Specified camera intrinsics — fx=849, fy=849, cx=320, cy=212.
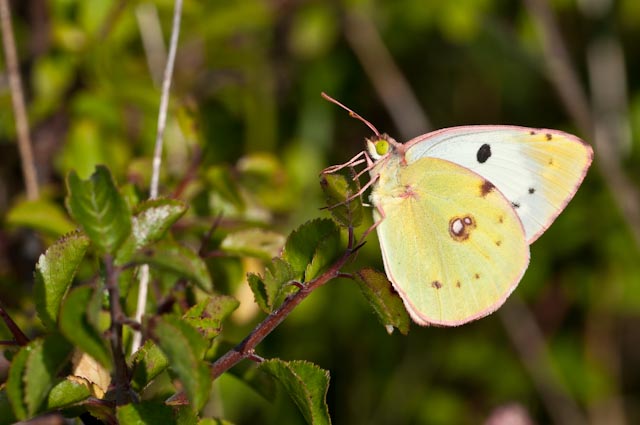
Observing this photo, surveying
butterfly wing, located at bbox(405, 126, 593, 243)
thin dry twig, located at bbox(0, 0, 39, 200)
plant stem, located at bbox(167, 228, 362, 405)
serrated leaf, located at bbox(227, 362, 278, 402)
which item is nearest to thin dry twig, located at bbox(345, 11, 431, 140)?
butterfly wing, located at bbox(405, 126, 593, 243)

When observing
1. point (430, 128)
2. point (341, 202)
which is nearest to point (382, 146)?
point (341, 202)

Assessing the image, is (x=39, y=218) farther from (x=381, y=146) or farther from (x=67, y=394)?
(x=67, y=394)

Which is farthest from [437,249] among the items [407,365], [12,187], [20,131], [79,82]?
[407,365]

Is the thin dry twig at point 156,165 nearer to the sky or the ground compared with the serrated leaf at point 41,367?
nearer to the ground

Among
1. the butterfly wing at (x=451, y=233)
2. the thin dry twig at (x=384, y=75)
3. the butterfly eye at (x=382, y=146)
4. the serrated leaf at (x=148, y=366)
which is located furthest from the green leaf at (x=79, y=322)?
the thin dry twig at (x=384, y=75)

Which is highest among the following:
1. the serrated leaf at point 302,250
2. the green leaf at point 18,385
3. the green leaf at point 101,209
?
the green leaf at point 101,209

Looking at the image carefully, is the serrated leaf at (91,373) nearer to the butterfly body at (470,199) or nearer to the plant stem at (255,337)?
the plant stem at (255,337)

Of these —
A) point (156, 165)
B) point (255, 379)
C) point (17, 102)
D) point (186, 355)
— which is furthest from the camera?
point (17, 102)

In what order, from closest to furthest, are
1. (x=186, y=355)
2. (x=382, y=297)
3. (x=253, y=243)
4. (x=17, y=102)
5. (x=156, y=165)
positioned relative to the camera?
(x=186, y=355), (x=382, y=297), (x=253, y=243), (x=156, y=165), (x=17, y=102)
